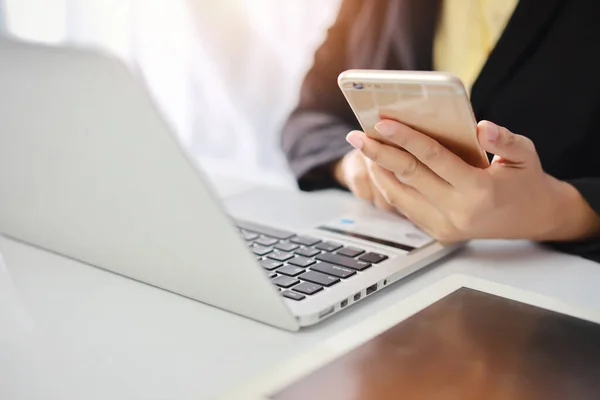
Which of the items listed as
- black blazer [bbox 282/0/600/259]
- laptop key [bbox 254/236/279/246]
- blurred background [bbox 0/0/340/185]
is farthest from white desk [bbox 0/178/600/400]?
blurred background [bbox 0/0/340/185]

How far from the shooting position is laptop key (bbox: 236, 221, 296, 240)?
606 millimetres

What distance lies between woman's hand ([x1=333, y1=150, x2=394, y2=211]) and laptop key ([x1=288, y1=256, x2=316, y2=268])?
0.60 ft

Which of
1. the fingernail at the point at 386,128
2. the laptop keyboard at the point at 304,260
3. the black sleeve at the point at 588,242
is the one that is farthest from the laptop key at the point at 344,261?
the black sleeve at the point at 588,242

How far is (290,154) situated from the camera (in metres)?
0.89

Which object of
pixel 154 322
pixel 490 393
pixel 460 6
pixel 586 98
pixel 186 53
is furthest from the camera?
pixel 186 53

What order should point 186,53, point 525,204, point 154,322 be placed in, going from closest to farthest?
point 154,322, point 525,204, point 186,53

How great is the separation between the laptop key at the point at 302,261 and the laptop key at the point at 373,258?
4 cm

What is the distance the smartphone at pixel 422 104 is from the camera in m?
0.46

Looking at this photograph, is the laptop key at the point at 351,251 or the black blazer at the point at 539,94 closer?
the laptop key at the point at 351,251

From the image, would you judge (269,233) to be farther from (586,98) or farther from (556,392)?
(586,98)

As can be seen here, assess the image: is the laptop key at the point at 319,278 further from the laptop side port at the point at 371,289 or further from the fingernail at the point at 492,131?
the fingernail at the point at 492,131

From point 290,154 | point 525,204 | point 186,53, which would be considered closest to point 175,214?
point 525,204

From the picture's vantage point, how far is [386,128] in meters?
0.52

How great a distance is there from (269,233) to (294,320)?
0.18 meters
